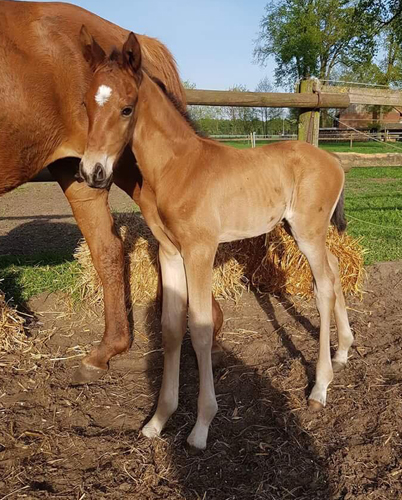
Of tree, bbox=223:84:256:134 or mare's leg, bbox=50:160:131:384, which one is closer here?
mare's leg, bbox=50:160:131:384

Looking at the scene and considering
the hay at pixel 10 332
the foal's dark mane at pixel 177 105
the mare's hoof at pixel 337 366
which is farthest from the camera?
the hay at pixel 10 332

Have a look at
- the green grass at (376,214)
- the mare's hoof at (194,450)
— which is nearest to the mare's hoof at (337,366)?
the mare's hoof at (194,450)

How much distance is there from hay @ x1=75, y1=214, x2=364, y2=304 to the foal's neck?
1.91m

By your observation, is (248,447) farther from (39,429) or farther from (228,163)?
(228,163)

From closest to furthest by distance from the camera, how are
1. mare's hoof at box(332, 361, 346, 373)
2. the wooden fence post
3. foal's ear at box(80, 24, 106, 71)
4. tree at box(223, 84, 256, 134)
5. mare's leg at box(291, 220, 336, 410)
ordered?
→ foal's ear at box(80, 24, 106, 71) → mare's leg at box(291, 220, 336, 410) → mare's hoof at box(332, 361, 346, 373) → the wooden fence post → tree at box(223, 84, 256, 134)

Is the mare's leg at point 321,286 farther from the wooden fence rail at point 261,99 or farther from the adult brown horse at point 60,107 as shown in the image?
the wooden fence rail at point 261,99

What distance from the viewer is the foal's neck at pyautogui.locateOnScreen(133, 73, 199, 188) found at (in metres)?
2.16

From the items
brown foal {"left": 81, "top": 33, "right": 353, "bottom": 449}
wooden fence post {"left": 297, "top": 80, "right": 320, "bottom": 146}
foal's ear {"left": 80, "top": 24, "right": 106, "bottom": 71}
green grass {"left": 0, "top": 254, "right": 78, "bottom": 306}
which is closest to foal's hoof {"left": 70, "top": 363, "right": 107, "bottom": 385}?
brown foal {"left": 81, "top": 33, "right": 353, "bottom": 449}

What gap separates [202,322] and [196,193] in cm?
64

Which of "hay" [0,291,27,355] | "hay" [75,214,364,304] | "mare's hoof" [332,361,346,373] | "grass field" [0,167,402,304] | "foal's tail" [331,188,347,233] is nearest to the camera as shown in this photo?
"mare's hoof" [332,361,346,373]

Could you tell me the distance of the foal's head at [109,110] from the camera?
6.33ft

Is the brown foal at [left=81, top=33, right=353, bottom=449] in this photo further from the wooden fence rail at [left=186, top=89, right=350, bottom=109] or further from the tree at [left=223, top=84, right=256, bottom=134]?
the tree at [left=223, top=84, right=256, bottom=134]

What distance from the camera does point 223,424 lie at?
7.75 ft

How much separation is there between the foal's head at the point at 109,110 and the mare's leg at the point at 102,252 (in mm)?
1077
